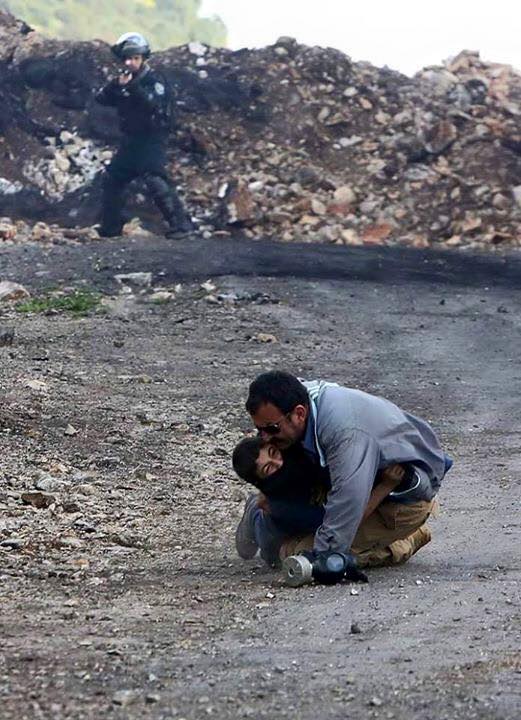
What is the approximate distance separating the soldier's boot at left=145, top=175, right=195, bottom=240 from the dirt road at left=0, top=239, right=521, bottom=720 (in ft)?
2.68

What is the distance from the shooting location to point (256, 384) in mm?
5082

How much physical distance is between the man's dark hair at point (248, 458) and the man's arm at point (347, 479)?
0.28 metres

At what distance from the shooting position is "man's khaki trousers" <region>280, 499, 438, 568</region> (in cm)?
543

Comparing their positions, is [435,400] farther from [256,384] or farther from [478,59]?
[478,59]

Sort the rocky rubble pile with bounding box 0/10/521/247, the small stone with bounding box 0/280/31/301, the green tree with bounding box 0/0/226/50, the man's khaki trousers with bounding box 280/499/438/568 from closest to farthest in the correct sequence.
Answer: the man's khaki trousers with bounding box 280/499/438/568 < the small stone with bounding box 0/280/31/301 < the rocky rubble pile with bounding box 0/10/521/247 < the green tree with bounding box 0/0/226/50

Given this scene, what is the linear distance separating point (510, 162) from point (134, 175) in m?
4.76

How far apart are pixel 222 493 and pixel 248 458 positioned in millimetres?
1979

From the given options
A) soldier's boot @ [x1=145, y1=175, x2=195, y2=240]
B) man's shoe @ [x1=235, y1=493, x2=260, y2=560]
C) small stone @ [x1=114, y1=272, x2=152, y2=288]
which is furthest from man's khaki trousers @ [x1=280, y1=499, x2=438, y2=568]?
soldier's boot @ [x1=145, y1=175, x2=195, y2=240]

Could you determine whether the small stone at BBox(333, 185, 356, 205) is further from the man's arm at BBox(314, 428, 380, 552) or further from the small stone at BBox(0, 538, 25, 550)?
the man's arm at BBox(314, 428, 380, 552)

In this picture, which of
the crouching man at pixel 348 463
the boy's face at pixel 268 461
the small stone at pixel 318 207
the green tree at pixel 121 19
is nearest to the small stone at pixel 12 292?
the small stone at pixel 318 207

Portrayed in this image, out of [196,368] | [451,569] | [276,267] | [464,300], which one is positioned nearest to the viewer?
[451,569]

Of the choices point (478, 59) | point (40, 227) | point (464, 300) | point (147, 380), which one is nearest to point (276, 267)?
point (464, 300)

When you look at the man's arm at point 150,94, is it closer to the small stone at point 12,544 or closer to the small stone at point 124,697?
the small stone at point 12,544

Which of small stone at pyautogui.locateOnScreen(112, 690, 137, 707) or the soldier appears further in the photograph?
the soldier
